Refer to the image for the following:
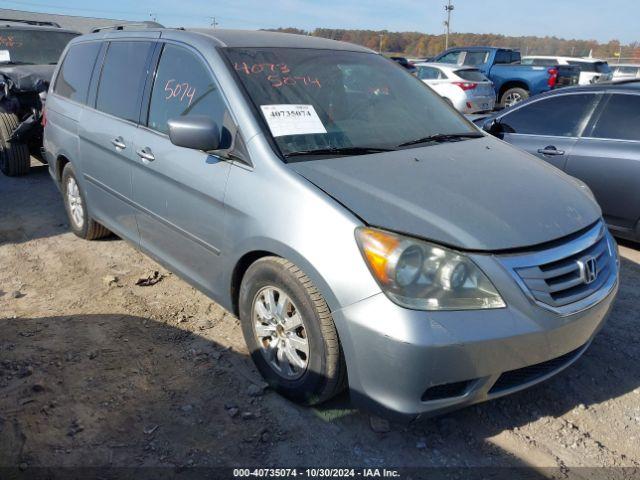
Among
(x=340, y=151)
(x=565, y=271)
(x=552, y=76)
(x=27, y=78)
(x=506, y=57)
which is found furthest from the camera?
(x=506, y=57)

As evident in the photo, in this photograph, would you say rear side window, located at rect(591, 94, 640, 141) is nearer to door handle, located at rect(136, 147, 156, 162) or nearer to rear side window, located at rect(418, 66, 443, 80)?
door handle, located at rect(136, 147, 156, 162)

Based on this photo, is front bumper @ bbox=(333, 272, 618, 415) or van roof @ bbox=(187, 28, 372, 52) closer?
front bumper @ bbox=(333, 272, 618, 415)

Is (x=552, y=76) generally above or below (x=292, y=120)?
below

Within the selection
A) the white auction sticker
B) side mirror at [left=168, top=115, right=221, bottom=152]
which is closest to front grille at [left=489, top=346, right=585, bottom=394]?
the white auction sticker

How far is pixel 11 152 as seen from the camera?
7133 mm

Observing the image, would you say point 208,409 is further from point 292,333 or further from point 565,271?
point 565,271

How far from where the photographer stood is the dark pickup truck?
48.9ft

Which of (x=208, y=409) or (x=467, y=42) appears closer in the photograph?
(x=208, y=409)

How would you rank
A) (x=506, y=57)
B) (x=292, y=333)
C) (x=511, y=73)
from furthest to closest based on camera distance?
(x=506, y=57)
(x=511, y=73)
(x=292, y=333)

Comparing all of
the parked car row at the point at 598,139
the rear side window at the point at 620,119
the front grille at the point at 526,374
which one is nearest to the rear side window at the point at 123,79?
the front grille at the point at 526,374

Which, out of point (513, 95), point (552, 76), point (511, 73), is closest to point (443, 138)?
point (552, 76)

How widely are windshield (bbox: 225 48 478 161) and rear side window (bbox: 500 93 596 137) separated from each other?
1940 mm

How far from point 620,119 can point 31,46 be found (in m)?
8.10

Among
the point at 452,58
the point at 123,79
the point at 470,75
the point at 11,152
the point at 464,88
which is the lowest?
A: the point at 11,152
